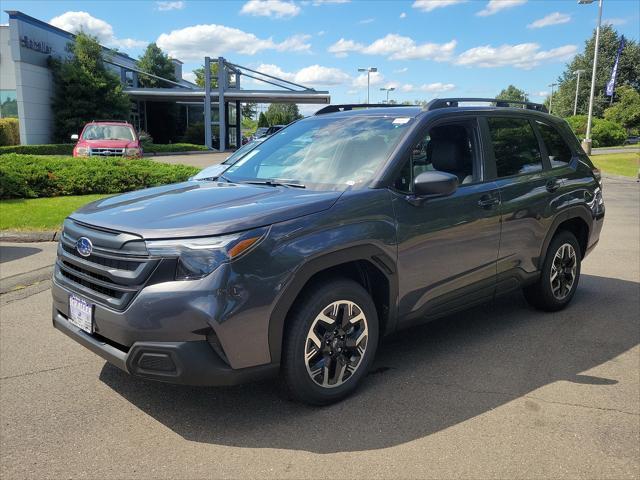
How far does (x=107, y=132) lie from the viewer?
686 inches

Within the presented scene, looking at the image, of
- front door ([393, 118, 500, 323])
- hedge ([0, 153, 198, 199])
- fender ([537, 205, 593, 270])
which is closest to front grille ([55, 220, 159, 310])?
front door ([393, 118, 500, 323])

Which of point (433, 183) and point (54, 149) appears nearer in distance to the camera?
point (433, 183)

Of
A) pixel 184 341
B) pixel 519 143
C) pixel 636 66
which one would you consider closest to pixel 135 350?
pixel 184 341

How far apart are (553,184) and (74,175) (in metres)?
9.53

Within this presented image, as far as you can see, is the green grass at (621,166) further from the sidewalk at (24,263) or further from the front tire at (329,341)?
the front tire at (329,341)

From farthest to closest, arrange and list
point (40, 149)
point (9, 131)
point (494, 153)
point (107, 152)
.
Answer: point (9, 131), point (40, 149), point (107, 152), point (494, 153)

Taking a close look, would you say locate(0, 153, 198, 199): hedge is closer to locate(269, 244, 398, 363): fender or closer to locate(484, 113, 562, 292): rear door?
locate(484, 113, 562, 292): rear door

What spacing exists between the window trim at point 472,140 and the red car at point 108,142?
13467 mm

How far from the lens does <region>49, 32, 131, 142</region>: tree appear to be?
33375mm

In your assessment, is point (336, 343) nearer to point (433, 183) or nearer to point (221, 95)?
point (433, 183)

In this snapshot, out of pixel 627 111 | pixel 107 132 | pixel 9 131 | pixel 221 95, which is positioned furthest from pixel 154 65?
pixel 627 111

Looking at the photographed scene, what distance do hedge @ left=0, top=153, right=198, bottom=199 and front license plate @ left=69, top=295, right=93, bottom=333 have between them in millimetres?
8543

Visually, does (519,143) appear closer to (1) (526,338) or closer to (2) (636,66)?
(1) (526,338)

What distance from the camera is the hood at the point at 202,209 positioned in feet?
9.89
